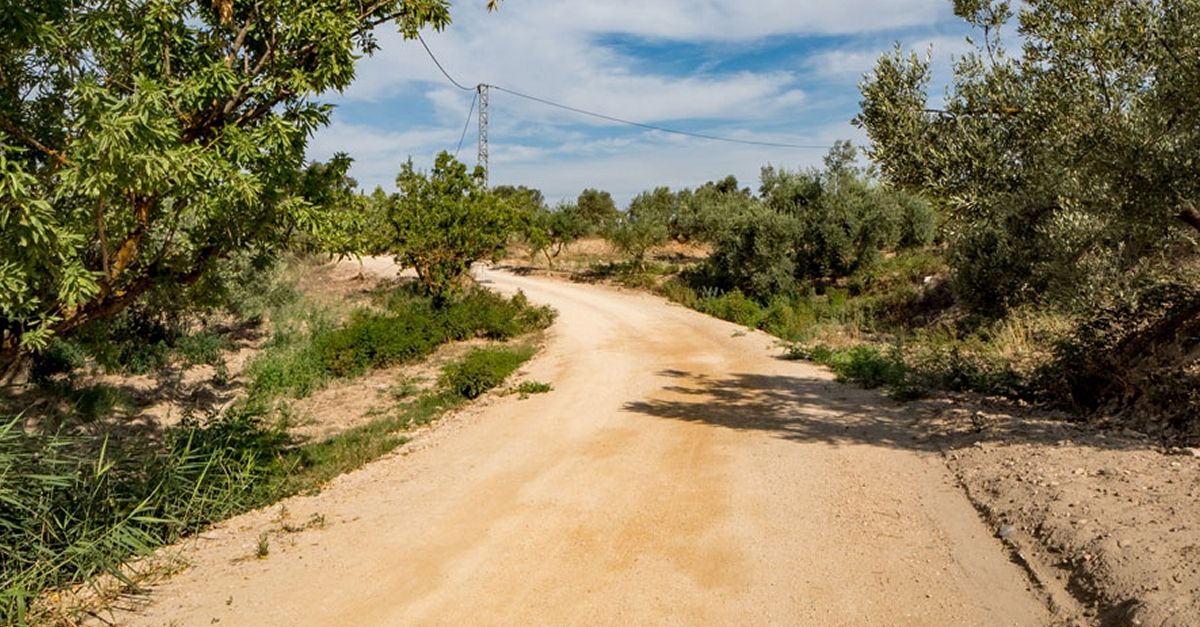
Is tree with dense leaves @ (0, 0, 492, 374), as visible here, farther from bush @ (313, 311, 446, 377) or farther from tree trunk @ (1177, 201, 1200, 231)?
bush @ (313, 311, 446, 377)

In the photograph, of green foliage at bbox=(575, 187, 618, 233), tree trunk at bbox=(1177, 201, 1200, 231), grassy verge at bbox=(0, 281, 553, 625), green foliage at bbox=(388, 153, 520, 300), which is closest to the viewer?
grassy verge at bbox=(0, 281, 553, 625)

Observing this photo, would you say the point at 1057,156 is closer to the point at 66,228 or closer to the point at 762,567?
the point at 762,567

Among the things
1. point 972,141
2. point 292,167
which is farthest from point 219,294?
point 972,141

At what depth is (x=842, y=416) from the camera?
1037cm

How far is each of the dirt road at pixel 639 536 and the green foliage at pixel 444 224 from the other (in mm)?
11958

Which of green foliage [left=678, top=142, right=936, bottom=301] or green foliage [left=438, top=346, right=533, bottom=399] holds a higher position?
green foliage [left=678, top=142, right=936, bottom=301]

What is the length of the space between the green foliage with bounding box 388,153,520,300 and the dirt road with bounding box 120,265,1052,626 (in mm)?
11958

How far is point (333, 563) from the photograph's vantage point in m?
6.05

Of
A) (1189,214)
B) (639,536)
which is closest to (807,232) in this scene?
(1189,214)

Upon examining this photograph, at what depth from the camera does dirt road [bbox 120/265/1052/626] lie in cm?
505

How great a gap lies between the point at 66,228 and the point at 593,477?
5.56 metres

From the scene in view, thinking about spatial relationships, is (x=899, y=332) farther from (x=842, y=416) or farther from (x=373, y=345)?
(x=373, y=345)

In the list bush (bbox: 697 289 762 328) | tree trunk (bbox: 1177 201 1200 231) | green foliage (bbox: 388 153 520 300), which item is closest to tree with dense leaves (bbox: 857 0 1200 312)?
tree trunk (bbox: 1177 201 1200 231)

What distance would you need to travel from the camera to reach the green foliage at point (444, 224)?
72.1 feet
